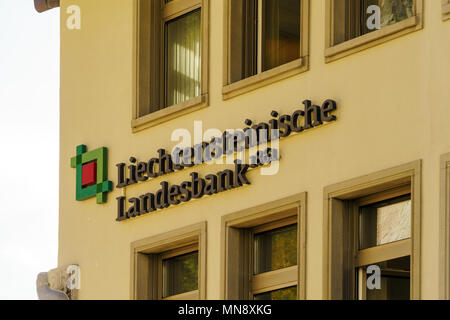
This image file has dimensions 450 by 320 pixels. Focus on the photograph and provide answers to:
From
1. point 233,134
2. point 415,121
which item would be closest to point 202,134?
point 233,134

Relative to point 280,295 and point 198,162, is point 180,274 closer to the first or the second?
point 198,162

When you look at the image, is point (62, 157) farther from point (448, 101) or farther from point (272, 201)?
point (448, 101)

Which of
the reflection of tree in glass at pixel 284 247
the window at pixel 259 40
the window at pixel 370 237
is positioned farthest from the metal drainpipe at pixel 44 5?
the window at pixel 370 237

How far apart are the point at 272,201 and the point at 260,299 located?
1172 millimetres

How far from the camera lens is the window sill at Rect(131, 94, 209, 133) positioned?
2303cm

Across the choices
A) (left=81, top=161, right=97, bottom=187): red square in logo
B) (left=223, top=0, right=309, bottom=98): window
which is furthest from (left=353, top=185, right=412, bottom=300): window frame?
(left=81, top=161, right=97, bottom=187): red square in logo

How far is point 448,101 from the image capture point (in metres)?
19.8

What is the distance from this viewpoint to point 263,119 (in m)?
22.0
